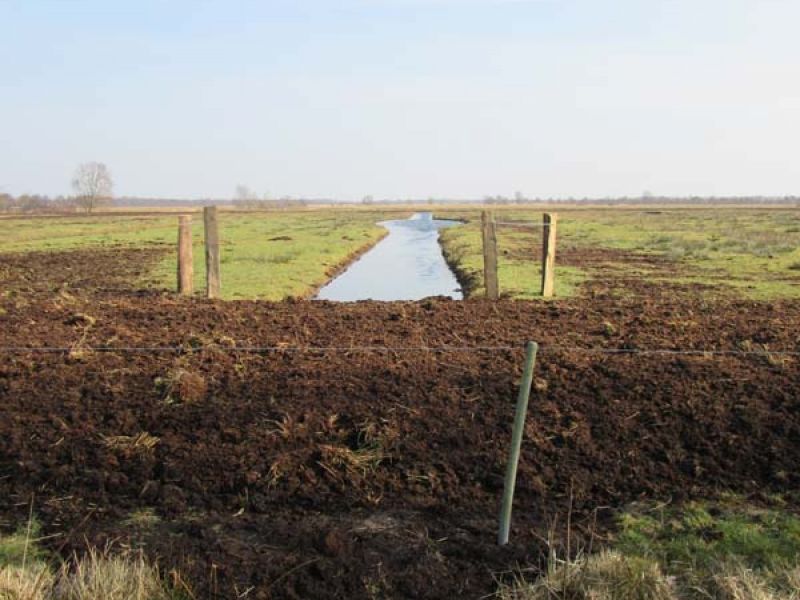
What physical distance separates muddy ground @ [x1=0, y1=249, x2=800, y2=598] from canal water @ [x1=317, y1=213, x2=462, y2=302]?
344 inches

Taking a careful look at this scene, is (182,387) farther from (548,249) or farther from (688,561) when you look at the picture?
(548,249)

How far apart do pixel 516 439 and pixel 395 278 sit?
1897 centimetres

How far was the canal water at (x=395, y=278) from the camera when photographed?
19375 millimetres

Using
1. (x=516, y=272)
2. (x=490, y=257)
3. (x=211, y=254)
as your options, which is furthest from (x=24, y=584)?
(x=516, y=272)

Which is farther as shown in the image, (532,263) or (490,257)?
(532,263)

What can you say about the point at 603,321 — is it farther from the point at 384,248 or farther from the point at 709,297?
the point at 384,248

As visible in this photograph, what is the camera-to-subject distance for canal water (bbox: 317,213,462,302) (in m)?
19.4

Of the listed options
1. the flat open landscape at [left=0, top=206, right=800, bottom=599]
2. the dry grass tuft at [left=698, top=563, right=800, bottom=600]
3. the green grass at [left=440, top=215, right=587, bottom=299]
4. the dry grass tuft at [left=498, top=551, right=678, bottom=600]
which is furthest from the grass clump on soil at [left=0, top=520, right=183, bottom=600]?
the green grass at [left=440, top=215, right=587, bottom=299]

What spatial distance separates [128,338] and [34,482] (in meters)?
3.86

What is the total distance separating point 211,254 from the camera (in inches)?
564

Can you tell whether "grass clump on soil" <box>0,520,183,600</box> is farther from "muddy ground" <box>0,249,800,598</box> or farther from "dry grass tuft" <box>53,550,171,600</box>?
"muddy ground" <box>0,249,800,598</box>

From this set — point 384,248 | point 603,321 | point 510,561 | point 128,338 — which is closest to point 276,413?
point 510,561

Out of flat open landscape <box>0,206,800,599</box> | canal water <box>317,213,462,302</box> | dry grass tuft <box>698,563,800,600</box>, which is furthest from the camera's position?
canal water <box>317,213,462,302</box>

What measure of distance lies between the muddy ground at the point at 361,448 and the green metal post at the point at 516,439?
0.16 meters
